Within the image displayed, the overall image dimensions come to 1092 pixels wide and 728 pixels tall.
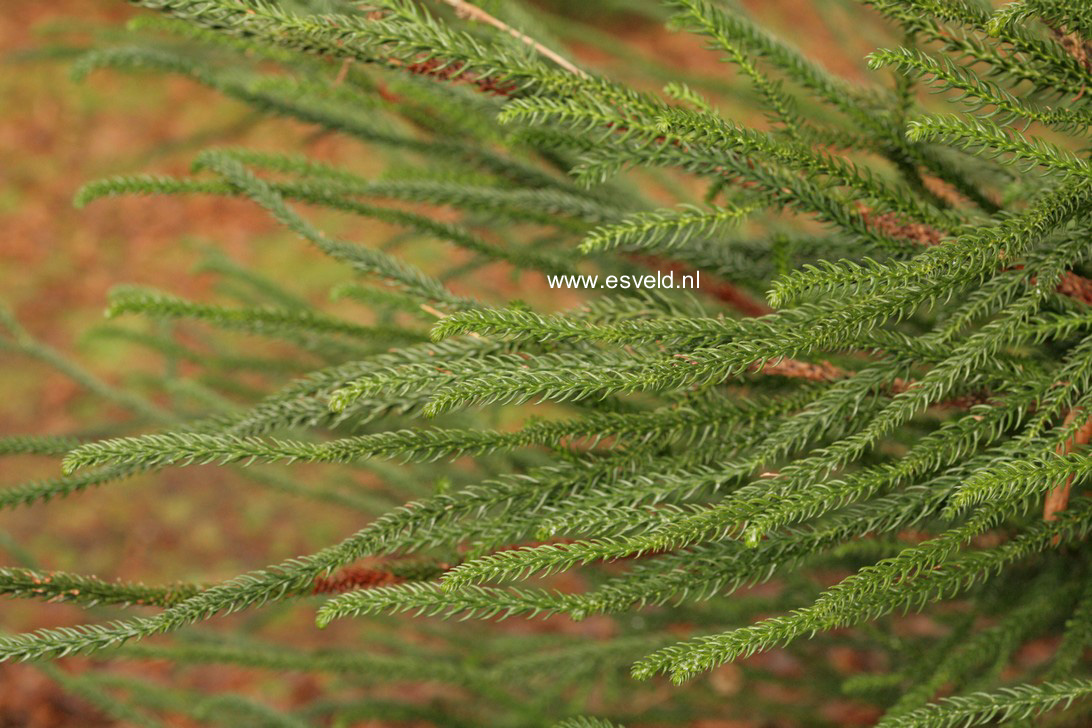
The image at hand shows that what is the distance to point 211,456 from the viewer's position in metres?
0.79

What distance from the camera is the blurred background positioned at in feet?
10.4

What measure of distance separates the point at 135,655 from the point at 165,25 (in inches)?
38.7

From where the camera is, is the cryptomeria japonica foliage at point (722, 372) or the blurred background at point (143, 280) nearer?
the cryptomeria japonica foliage at point (722, 372)

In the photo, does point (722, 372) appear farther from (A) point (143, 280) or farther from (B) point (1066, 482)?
(A) point (143, 280)

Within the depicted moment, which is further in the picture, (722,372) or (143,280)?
(143,280)

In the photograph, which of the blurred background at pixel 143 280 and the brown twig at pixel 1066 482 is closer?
the brown twig at pixel 1066 482

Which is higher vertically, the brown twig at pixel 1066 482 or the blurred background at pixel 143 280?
the brown twig at pixel 1066 482

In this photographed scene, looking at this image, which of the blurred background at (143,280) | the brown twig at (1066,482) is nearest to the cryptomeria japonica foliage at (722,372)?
the brown twig at (1066,482)

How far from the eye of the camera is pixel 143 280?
5.27m

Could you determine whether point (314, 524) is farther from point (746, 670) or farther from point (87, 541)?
point (746, 670)

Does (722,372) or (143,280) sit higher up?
(722,372)

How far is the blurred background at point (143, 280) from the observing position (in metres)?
3.17

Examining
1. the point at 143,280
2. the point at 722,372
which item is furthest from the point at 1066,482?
the point at 143,280

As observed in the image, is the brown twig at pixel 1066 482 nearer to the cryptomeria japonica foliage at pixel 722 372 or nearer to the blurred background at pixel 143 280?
the cryptomeria japonica foliage at pixel 722 372
